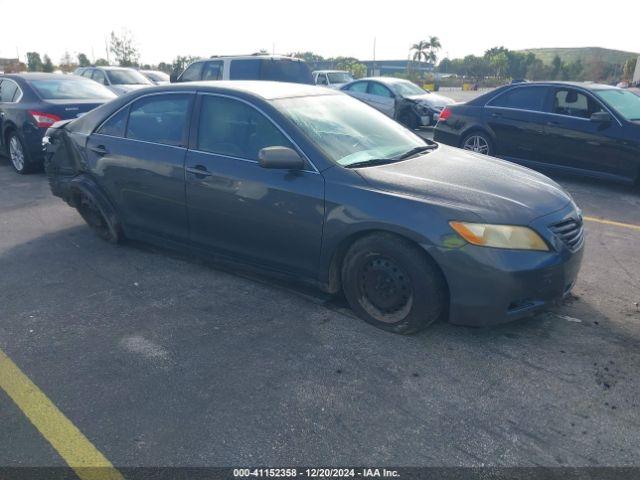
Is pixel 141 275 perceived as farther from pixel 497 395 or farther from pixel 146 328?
pixel 497 395

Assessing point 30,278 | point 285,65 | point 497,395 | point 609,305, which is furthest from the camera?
point 285,65

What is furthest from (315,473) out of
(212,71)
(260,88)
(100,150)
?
(212,71)

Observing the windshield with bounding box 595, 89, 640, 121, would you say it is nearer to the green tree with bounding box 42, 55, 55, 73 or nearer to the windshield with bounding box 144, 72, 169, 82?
the windshield with bounding box 144, 72, 169, 82

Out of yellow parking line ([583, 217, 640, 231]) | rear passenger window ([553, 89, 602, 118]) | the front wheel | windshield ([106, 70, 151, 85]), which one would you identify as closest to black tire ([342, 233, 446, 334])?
yellow parking line ([583, 217, 640, 231])

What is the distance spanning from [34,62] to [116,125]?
2438 inches

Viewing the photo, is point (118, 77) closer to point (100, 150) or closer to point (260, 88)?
point (100, 150)

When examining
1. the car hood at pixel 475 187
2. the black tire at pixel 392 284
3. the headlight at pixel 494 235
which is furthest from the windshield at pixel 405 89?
the headlight at pixel 494 235

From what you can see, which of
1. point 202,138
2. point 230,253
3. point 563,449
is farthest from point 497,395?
point 202,138

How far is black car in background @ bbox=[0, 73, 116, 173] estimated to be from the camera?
789 cm

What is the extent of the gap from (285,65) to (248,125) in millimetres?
8281

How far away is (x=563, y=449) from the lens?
95.0 inches

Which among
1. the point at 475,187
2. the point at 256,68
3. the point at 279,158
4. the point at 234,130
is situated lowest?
the point at 475,187

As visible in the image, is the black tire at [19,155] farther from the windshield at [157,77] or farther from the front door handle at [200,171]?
the windshield at [157,77]

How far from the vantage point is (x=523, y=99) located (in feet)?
26.7
